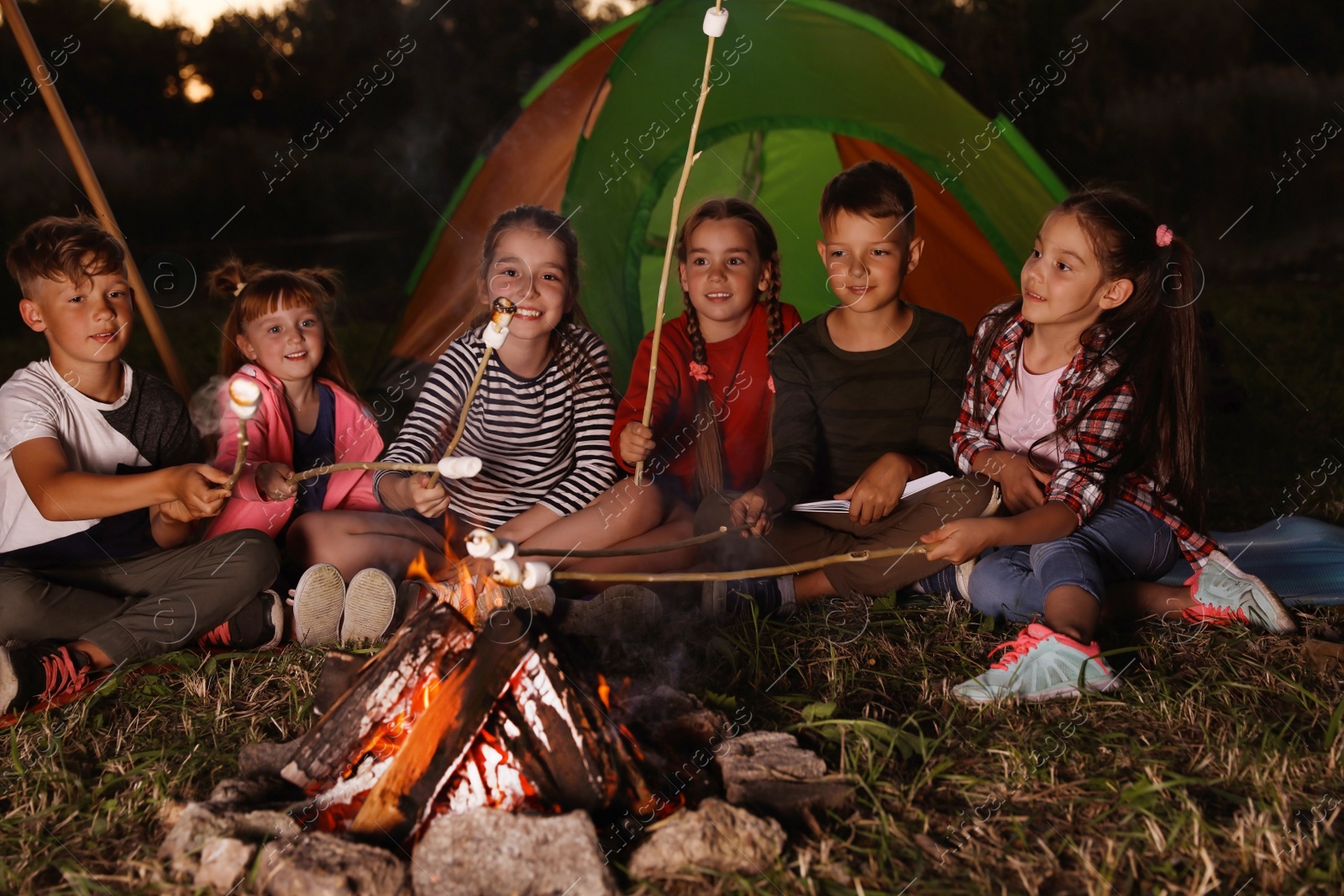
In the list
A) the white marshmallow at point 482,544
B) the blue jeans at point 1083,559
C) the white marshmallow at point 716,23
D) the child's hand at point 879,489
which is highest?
the white marshmallow at point 716,23

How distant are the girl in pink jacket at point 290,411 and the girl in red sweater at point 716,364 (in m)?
0.60

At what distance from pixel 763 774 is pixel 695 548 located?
931 mm

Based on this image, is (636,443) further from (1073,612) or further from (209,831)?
(209,831)

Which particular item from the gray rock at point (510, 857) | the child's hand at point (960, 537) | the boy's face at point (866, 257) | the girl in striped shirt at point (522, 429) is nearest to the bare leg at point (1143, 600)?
the child's hand at point (960, 537)

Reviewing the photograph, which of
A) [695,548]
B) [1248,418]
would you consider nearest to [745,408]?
[695,548]

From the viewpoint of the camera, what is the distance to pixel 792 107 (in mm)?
2521

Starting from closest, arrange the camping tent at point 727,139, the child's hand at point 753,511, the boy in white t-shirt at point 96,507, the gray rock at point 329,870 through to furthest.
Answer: the gray rock at point 329,870 < the boy in white t-shirt at point 96,507 < the child's hand at point 753,511 < the camping tent at point 727,139

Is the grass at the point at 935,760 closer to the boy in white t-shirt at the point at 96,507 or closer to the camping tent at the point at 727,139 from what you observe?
the boy in white t-shirt at the point at 96,507

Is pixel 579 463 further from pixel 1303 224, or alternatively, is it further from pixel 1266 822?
pixel 1303 224

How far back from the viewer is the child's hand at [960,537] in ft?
5.32

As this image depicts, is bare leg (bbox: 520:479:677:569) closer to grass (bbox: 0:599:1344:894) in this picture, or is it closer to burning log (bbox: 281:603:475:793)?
grass (bbox: 0:599:1344:894)

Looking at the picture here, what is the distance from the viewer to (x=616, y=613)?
1879 mm

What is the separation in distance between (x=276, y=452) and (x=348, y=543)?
25 cm

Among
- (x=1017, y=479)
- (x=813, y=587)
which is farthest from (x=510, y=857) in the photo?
(x=1017, y=479)
